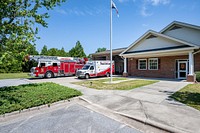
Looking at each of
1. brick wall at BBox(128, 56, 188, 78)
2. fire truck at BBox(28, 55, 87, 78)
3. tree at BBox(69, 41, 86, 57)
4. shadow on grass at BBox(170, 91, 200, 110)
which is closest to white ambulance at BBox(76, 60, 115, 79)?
fire truck at BBox(28, 55, 87, 78)

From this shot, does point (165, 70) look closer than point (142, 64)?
Yes

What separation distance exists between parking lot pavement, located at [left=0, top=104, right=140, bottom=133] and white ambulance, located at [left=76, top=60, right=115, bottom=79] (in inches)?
488

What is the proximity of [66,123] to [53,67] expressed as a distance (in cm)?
1636

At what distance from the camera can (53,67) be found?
19500 millimetres

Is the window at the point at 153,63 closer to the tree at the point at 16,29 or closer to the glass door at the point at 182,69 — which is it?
the glass door at the point at 182,69

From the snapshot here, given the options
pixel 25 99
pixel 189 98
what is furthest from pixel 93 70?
pixel 189 98

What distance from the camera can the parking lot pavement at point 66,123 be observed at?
12.8 feet

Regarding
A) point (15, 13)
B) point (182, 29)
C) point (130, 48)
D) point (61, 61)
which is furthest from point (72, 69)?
point (182, 29)

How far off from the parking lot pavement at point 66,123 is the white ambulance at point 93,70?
12386 mm

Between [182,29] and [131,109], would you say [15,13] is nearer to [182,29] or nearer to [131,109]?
[131,109]

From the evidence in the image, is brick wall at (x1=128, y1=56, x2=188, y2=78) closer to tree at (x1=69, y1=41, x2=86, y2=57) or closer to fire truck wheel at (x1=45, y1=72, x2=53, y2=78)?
fire truck wheel at (x1=45, y1=72, x2=53, y2=78)

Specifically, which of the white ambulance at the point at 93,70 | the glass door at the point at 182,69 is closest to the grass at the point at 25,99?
the white ambulance at the point at 93,70

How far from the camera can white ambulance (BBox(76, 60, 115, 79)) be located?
17698mm

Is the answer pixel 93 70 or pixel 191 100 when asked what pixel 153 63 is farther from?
pixel 191 100
